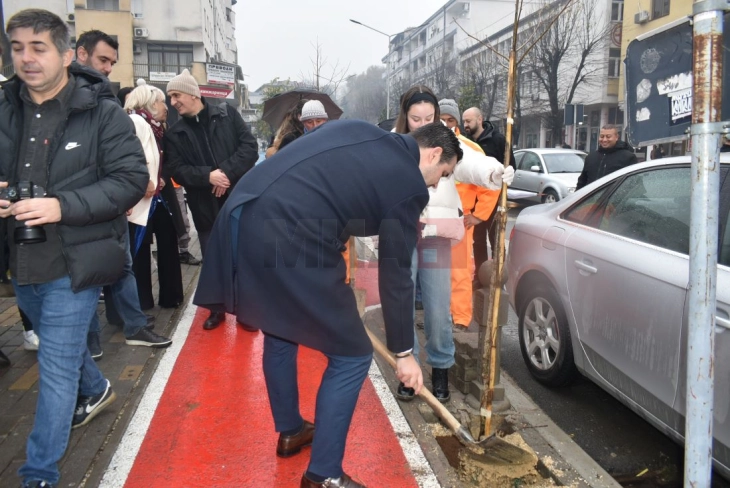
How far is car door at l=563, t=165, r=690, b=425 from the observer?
2.68 metres

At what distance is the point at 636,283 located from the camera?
9.55ft

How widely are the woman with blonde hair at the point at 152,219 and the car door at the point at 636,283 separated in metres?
2.88

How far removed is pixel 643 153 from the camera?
74.8 feet

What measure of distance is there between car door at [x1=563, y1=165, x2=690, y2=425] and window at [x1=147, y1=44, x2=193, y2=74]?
124 ft

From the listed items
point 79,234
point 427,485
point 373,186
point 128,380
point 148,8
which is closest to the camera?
point 373,186

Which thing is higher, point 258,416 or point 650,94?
point 650,94

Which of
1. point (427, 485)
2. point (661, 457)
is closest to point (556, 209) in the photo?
point (661, 457)

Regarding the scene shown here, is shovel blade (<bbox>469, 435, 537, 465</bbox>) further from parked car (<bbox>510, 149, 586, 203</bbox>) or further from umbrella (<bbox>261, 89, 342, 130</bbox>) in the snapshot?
parked car (<bbox>510, 149, 586, 203</bbox>)

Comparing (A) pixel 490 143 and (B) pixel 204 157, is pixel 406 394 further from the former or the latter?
(A) pixel 490 143

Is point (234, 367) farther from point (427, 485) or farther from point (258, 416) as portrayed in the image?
point (427, 485)

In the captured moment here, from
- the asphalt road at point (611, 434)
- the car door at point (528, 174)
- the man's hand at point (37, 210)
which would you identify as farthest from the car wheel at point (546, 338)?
the car door at point (528, 174)

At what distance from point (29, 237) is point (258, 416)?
1.62 metres

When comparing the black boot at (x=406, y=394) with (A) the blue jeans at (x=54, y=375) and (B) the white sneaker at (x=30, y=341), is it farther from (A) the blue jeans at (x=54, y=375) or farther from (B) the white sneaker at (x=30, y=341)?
(B) the white sneaker at (x=30, y=341)

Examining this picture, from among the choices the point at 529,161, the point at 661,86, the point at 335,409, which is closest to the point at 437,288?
the point at 335,409
